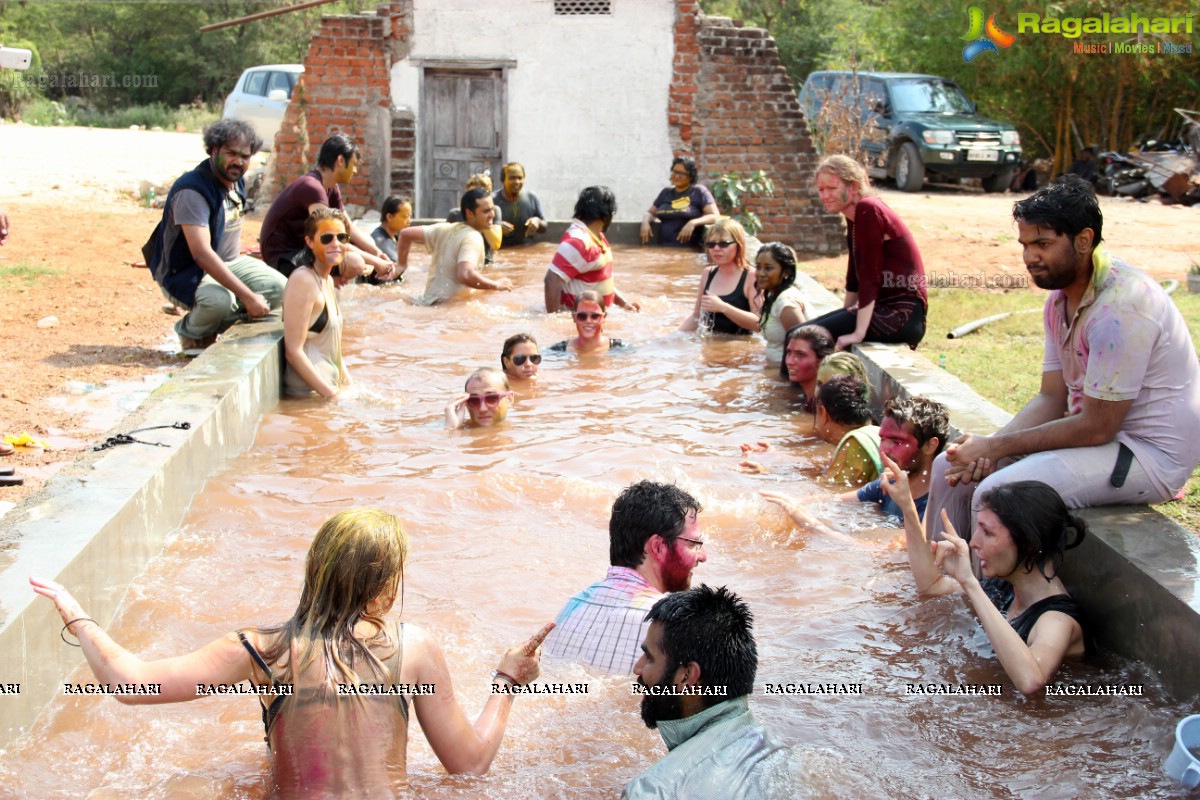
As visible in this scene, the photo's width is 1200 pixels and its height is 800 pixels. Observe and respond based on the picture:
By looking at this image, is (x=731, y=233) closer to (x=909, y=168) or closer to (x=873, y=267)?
(x=873, y=267)

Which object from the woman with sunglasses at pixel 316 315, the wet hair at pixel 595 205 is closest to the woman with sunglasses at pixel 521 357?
the woman with sunglasses at pixel 316 315

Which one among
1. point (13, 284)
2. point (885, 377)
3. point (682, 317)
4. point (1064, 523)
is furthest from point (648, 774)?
point (13, 284)

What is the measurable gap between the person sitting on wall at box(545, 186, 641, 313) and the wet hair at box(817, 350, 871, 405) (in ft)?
11.6

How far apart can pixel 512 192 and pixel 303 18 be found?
35.4 m

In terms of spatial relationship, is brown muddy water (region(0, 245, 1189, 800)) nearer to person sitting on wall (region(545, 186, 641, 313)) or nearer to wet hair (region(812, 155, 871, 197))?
wet hair (region(812, 155, 871, 197))

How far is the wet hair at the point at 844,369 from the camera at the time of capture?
6422 millimetres

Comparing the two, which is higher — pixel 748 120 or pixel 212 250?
pixel 748 120

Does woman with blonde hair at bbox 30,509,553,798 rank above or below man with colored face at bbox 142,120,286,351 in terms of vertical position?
below

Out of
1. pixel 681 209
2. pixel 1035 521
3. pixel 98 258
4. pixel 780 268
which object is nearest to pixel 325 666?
pixel 1035 521

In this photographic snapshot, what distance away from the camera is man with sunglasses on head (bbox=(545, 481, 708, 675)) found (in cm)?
388

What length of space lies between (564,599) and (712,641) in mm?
2020

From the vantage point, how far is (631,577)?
12.9 ft

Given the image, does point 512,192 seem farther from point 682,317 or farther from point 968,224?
point 968,224

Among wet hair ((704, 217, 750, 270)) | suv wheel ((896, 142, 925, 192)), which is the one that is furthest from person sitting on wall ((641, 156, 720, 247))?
suv wheel ((896, 142, 925, 192))
